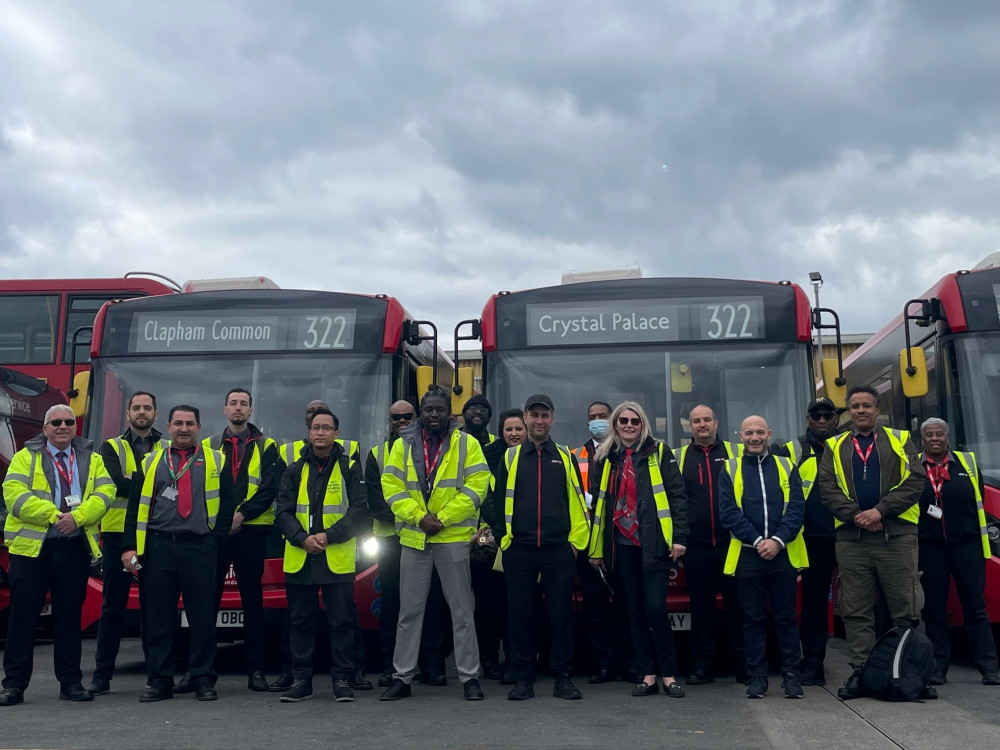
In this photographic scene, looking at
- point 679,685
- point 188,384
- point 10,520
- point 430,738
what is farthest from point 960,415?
point 10,520

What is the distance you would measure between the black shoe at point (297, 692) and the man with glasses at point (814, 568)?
3311 mm

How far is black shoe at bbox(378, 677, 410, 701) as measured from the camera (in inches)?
296

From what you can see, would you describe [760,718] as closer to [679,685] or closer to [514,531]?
[679,685]

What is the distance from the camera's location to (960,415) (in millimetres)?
9391

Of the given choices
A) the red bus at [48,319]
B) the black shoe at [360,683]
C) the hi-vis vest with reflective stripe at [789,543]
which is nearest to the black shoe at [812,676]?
the hi-vis vest with reflective stripe at [789,543]

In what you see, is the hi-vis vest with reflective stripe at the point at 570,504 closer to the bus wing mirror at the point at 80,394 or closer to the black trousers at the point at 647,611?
the black trousers at the point at 647,611

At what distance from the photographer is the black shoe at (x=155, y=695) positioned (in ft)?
24.6

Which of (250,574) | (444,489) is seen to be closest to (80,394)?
(250,574)

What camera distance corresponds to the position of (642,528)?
7.71 meters

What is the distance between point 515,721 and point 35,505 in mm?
3271

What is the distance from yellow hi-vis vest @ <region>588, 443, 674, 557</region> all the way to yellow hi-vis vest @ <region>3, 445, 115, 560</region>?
3.21m

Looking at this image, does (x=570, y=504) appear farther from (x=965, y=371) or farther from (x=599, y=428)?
(x=965, y=371)

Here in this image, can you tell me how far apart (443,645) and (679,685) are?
1.74 meters

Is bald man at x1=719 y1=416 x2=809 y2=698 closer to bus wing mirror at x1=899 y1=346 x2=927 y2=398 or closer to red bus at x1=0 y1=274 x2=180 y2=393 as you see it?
bus wing mirror at x1=899 y1=346 x2=927 y2=398
